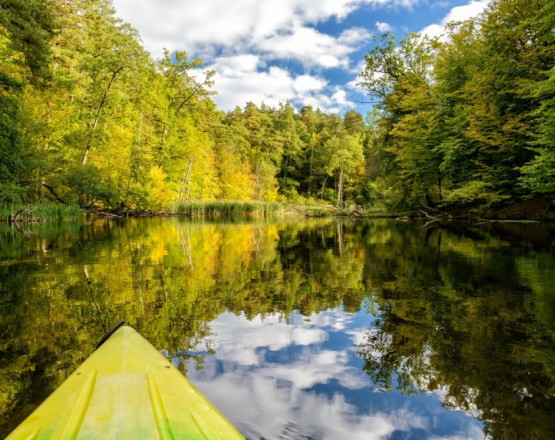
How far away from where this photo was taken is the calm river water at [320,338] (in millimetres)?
1850

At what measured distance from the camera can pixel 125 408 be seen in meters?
1.32

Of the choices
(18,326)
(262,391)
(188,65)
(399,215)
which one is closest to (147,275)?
(18,326)

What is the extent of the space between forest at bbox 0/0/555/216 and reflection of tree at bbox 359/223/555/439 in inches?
446

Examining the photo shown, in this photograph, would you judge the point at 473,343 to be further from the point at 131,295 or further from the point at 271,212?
the point at 271,212

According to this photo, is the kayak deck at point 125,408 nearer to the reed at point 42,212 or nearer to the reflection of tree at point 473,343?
the reflection of tree at point 473,343

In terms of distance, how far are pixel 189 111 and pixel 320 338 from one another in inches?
1250

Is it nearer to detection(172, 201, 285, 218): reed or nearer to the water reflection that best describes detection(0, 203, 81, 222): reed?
detection(172, 201, 285, 218): reed

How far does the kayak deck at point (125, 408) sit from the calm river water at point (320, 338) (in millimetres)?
479

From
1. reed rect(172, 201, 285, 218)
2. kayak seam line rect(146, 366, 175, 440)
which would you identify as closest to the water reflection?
kayak seam line rect(146, 366, 175, 440)

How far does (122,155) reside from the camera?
21578 millimetres

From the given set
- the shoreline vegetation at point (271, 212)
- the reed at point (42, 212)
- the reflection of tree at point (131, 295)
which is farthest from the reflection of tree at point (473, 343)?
the reed at point (42, 212)

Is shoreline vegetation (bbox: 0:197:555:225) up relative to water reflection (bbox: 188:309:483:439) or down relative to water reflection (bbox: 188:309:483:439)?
up

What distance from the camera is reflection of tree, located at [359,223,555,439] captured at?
6.23ft

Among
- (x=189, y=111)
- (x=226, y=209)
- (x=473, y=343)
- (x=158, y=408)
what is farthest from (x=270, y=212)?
(x=158, y=408)
